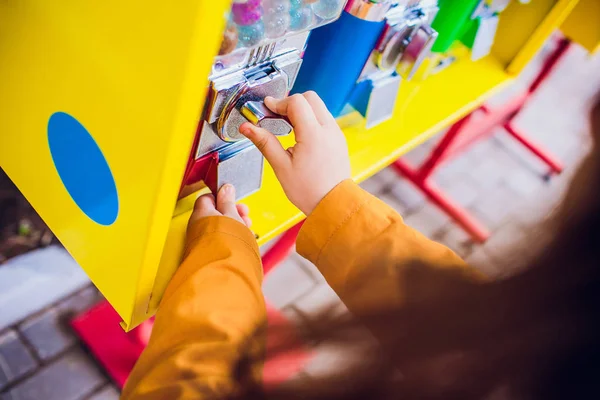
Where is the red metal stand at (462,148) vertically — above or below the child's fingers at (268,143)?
below

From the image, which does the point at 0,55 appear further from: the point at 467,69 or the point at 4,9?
the point at 467,69

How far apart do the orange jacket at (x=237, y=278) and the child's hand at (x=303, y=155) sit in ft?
0.08

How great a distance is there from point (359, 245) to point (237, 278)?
7.1 inches

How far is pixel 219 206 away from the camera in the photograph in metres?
0.86

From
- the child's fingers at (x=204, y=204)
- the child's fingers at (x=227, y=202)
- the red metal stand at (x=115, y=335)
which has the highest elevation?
the child's fingers at (x=227, y=202)

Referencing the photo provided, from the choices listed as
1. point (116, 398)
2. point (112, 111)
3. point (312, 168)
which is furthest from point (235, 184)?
point (116, 398)

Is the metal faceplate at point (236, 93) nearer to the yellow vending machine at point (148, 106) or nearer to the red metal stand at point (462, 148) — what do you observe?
the yellow vending machine at point (148, 106)

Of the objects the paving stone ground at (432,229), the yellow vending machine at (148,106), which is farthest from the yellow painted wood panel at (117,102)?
the paving stone ground at (432,229)

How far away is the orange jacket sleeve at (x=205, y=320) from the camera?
23.0 inches

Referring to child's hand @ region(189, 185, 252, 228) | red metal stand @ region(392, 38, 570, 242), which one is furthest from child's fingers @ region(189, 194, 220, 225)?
red metal stand @ region(392, 38, 570, 242)

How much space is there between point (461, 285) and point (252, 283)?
0.33 metres

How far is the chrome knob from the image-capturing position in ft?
2.39

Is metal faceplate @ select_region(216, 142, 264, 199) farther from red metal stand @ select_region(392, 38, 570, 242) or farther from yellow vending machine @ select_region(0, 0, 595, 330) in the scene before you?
red metal stand @ select_region(392, 38, 570, 242)

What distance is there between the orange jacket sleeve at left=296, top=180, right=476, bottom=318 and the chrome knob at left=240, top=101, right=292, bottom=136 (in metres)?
0.15
